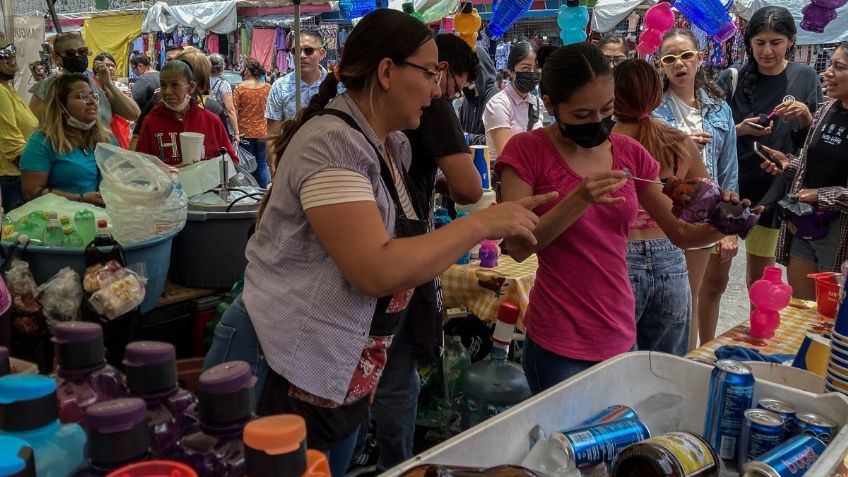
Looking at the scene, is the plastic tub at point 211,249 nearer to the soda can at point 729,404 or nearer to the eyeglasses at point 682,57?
the eyeglasses at point 682,57

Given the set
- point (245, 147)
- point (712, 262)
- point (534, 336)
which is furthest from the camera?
point (245, 147)

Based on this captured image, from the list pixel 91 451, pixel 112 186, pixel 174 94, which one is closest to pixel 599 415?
pixel 91 451

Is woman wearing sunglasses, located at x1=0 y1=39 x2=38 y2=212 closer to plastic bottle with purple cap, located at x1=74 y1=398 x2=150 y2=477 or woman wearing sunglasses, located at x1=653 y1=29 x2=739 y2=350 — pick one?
woman wearing sunglasses, located at x1=653 y1=29 x2=739 y2=350

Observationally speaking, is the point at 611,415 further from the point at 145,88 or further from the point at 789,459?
the point at 145,88

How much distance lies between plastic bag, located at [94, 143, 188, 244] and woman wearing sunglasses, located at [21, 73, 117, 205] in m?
0.34

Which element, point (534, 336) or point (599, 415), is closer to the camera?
point (599, 415)

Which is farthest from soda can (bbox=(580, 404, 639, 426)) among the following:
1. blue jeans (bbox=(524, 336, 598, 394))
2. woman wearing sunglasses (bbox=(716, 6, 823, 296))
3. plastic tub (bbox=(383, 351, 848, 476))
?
woman wearing sunglasses (bbox=(716, 6, 823, 296))

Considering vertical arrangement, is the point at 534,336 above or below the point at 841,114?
below

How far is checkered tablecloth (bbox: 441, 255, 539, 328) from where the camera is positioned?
2.84m

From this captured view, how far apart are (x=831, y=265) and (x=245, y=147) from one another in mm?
5776

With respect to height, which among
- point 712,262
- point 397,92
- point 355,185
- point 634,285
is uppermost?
point 397,92

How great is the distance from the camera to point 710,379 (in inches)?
48.1

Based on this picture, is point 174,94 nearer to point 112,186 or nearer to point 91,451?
point 112,186

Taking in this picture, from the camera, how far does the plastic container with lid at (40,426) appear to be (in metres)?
0.63
